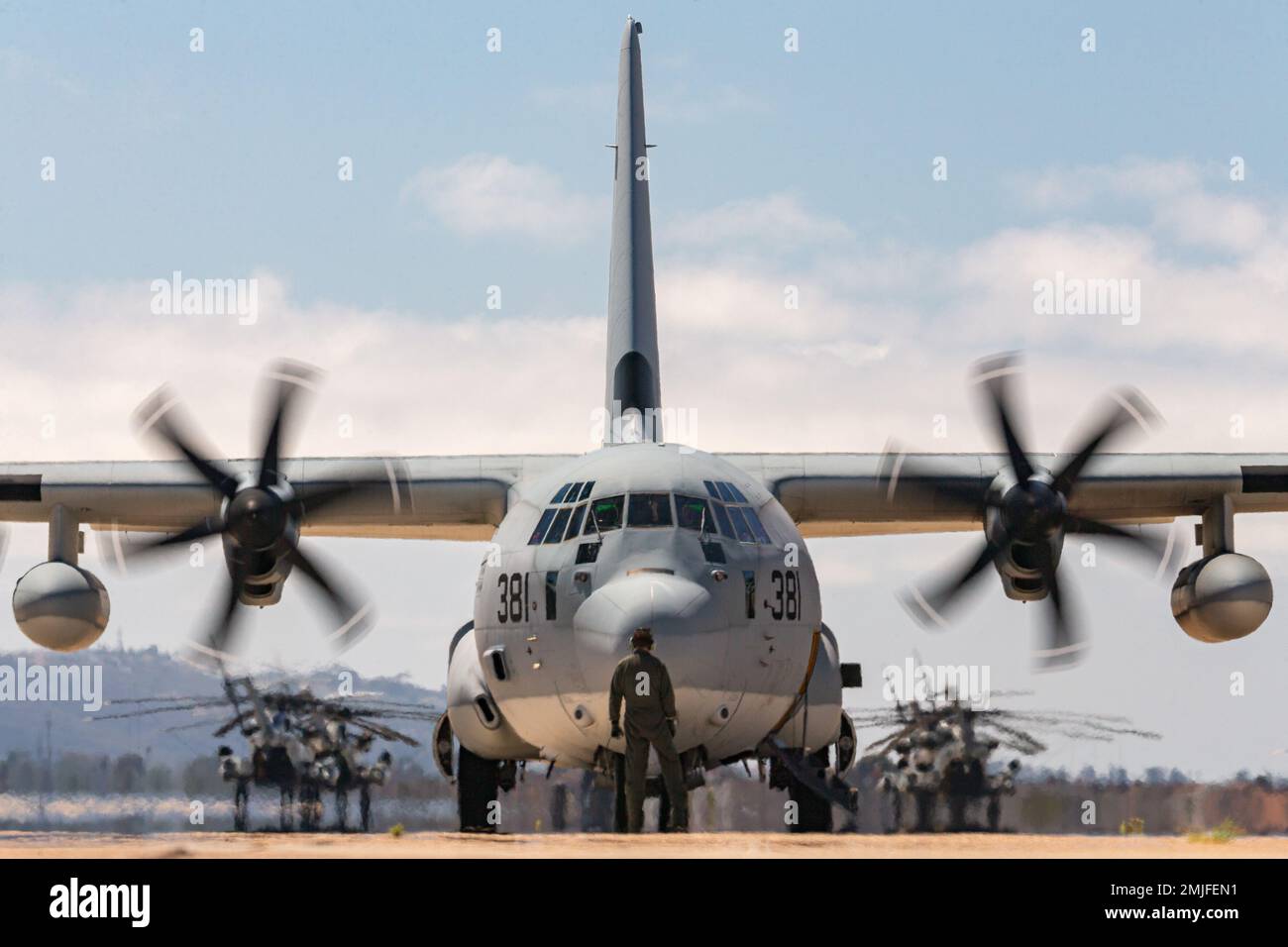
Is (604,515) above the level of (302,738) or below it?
above

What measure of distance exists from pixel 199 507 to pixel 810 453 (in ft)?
24.9

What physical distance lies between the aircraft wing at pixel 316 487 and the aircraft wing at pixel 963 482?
3009 millimetres

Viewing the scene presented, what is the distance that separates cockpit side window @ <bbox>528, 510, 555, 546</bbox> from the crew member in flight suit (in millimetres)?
2719

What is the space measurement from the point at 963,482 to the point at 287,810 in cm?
1431

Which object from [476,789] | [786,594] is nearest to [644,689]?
[786,594]

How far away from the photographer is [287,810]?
2903 cm

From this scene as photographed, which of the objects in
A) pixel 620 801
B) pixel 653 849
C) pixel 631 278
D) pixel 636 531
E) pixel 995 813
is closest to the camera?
pixel 653 849

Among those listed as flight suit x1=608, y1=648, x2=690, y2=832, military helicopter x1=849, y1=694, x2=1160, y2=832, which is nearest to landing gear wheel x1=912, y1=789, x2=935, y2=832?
military helicopter x1=849, y1=694, x2=1160, y2=832

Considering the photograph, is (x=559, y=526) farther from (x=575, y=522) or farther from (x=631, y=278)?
(x=631, y=278)

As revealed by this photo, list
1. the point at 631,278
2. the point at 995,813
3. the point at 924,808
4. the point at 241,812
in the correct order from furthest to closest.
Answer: the point at 924,808 → the point at 995,813 → the point at 241,812 → the point at 631,278

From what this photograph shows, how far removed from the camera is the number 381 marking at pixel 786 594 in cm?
1491

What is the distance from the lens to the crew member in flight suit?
1268 cm

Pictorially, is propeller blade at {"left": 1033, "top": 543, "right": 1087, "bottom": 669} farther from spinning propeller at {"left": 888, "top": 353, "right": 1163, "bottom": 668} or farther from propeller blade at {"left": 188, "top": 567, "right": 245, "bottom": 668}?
propeller blade at {"left": 188, "top": 567, "right": 245, "bottom": 668}
